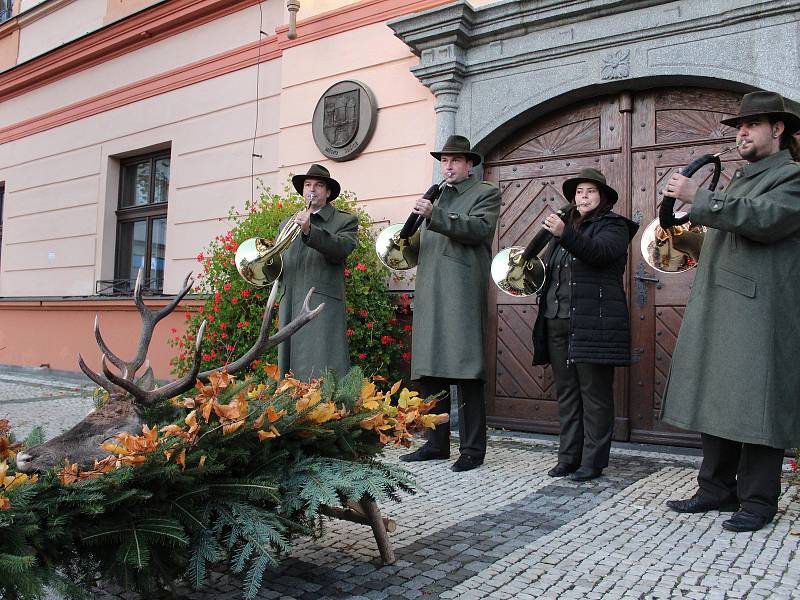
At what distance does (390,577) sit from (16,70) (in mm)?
11355

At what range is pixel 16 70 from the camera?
36.4 feet

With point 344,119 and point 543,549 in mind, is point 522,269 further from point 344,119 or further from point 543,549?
point 344,119

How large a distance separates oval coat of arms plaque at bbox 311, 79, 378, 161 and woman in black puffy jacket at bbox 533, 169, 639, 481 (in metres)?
2.88

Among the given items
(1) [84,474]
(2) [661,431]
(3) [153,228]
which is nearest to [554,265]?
(2) [661,431]

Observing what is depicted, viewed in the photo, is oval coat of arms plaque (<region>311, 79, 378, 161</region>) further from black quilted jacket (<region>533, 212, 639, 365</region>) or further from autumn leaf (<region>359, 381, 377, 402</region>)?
autumn leaf (<region>359, 381, 377, 402</region>)

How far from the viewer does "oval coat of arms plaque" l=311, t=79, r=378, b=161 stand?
266 inches

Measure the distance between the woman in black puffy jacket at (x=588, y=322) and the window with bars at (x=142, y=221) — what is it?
6289 mm

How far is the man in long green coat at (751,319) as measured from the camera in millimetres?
3121

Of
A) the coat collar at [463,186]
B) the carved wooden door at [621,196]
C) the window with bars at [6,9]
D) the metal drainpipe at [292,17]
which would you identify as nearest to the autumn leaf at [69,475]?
the coat collar at [463,186]

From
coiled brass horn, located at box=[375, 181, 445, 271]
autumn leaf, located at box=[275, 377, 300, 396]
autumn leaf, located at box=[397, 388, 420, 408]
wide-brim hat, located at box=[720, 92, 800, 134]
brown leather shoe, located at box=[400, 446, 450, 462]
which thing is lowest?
brown leather shoe, located at box=[400, 446, 450, 462]

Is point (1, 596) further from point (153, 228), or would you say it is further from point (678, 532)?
point (153, 228)

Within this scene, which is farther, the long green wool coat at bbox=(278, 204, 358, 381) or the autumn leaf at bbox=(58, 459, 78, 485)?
the long green wool coat at bbox=(278, 204, 358, 381)

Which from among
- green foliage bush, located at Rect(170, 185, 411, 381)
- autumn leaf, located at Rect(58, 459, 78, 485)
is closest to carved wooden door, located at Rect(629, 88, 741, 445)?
green foliage bush, located at Rect(170, 185, 411, 381)

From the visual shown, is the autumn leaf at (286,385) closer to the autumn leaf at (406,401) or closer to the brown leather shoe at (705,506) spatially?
the autumn leaf at (406,401)
